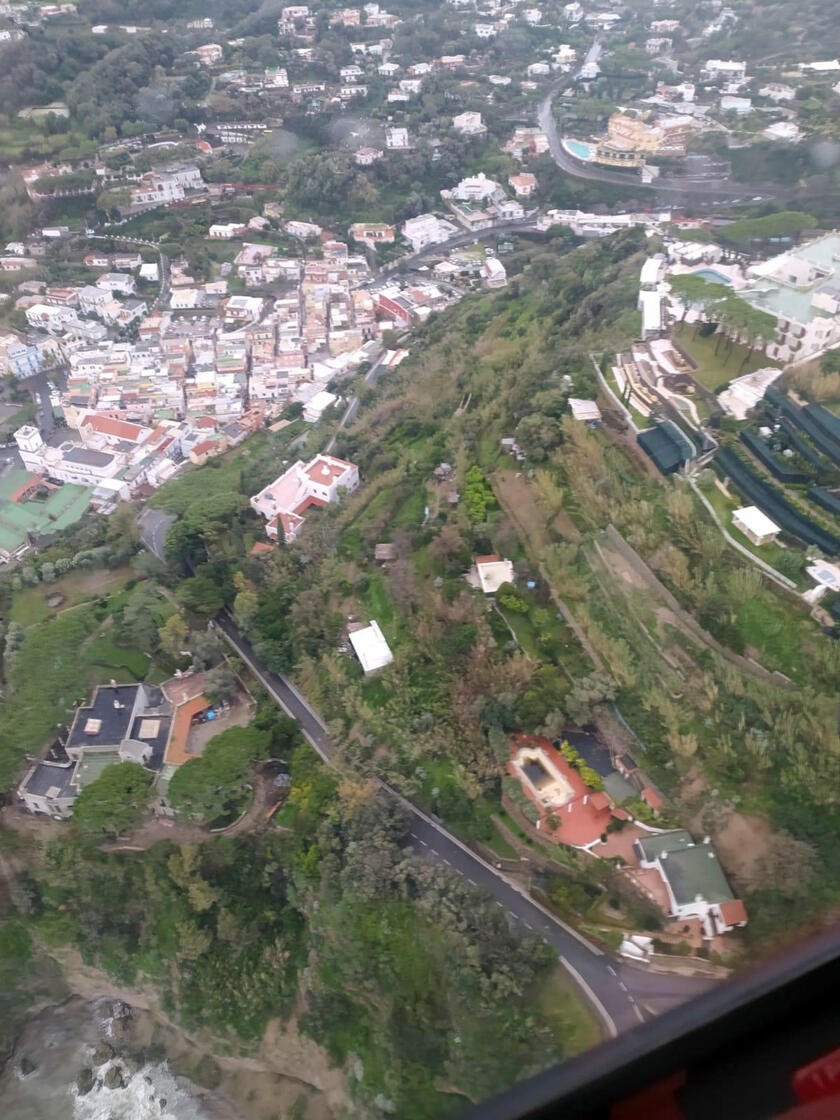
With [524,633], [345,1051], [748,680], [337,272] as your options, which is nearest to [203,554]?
[524,633]

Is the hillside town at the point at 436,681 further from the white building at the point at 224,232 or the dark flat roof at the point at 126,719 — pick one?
the white building at the point at 224,232

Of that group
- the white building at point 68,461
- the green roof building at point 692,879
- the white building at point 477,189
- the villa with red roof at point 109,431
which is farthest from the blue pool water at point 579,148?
the green roof building at point 692,879

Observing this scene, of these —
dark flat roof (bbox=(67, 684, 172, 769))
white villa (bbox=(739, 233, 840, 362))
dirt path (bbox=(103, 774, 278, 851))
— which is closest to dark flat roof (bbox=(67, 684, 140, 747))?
dark flat roof (bbox=(67, 684, 172, 769))

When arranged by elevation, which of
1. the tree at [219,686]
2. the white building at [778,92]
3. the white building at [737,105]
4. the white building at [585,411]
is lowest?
the tree at [219,686]

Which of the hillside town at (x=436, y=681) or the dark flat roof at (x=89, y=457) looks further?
the dark flat roof at (x=89, y=457)

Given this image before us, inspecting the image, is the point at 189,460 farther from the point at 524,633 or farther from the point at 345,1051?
the point at 345,1051
